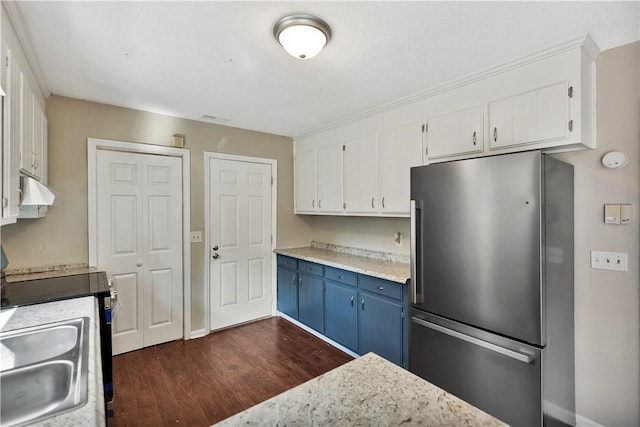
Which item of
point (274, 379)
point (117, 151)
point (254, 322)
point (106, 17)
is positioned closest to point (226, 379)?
point (274, 379)

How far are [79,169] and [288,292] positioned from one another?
8.17ft

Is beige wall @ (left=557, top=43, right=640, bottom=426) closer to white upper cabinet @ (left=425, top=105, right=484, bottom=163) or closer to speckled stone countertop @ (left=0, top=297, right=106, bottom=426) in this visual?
white upper cabinet @ (left=425, top=105, right=484, bottom=163)

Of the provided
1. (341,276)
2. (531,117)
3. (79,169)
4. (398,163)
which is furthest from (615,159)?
(79,169)

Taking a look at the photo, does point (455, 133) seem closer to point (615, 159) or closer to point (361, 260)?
point (615, 159)

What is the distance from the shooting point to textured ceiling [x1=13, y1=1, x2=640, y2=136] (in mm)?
1484

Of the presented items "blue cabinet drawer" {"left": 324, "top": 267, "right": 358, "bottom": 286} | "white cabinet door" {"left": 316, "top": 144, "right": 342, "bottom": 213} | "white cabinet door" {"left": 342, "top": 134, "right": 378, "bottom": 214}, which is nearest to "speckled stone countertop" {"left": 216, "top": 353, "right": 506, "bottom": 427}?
"blue cabinet drawer" {"left": 324, "top": 267, "right": 358, "bottom": 286}

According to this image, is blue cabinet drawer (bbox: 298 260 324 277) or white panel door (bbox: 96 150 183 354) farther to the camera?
blue cabinet drawer (bbox: 298 260 324 277)

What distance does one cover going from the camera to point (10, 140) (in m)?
1.42

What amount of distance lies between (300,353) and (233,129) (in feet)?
8.62

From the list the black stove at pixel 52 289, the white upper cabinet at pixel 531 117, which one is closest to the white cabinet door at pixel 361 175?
the white upper cabinet at pixel 531 117

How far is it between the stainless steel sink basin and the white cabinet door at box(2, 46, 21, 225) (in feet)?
1.81

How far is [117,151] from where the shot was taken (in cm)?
288

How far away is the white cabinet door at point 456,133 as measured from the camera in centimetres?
217

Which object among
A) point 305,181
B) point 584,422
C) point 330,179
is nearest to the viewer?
point 584,422
